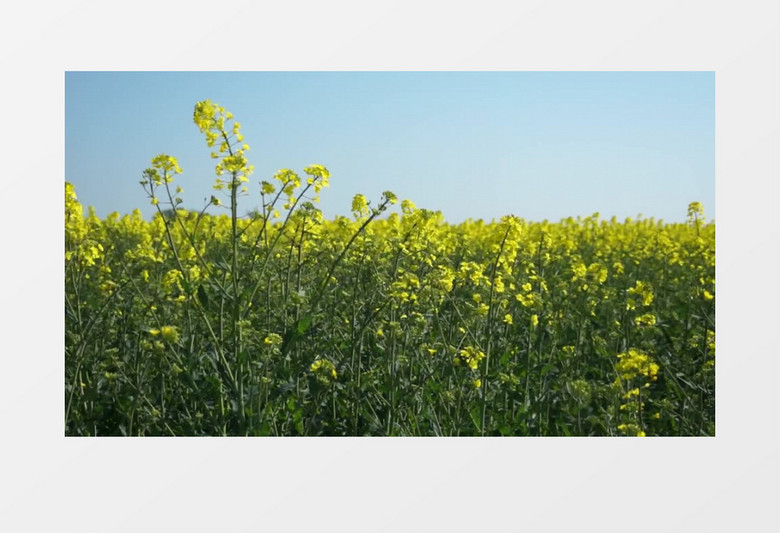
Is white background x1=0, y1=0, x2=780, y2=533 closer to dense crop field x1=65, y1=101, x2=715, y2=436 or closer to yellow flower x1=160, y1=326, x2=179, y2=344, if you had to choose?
dense crop field x1=65, y1=101, x2=715, y2=436

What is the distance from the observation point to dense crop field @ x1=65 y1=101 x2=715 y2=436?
356 cm

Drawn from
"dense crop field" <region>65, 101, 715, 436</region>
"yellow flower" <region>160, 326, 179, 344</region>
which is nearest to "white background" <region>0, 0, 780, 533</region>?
"dense crop field" <region>65, 101, 715, 436</region>
